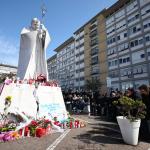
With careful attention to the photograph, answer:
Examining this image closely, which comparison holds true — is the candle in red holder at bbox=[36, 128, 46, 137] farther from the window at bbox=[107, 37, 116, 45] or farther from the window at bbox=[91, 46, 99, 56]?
the window at bbox=[91, 46, 99, 56]

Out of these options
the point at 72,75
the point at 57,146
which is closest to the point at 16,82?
the point at 57,146

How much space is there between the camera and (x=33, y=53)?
15297 mm

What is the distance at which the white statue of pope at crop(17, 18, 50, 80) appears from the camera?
14992 mm

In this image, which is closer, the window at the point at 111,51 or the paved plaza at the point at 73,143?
the paved plaza at the point at 73,143

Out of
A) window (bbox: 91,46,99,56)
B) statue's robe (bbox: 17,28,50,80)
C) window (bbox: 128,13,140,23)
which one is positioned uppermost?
window (bbox: 128,13,140,23)

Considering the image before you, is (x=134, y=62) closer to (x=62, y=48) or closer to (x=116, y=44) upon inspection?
(x=116, y=44)

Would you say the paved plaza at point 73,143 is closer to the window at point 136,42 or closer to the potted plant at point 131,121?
the potted plant at point 131,121

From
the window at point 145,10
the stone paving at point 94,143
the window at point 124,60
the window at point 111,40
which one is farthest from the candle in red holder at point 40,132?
the window at point 111,40

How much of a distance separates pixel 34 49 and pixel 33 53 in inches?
13.1

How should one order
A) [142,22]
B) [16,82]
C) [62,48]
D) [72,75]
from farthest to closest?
1. [62,48]
2. [72,75]
3. [142,22]
4. [16,82]

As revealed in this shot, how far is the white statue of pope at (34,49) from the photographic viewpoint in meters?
15.0

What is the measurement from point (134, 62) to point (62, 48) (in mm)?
50308

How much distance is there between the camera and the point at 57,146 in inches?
257

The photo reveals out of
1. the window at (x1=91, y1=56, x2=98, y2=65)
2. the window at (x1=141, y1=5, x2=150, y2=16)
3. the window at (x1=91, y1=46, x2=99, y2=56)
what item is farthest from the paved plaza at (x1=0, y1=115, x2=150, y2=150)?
the window at (x1=91, y1=46, x2=99, y2=56)
